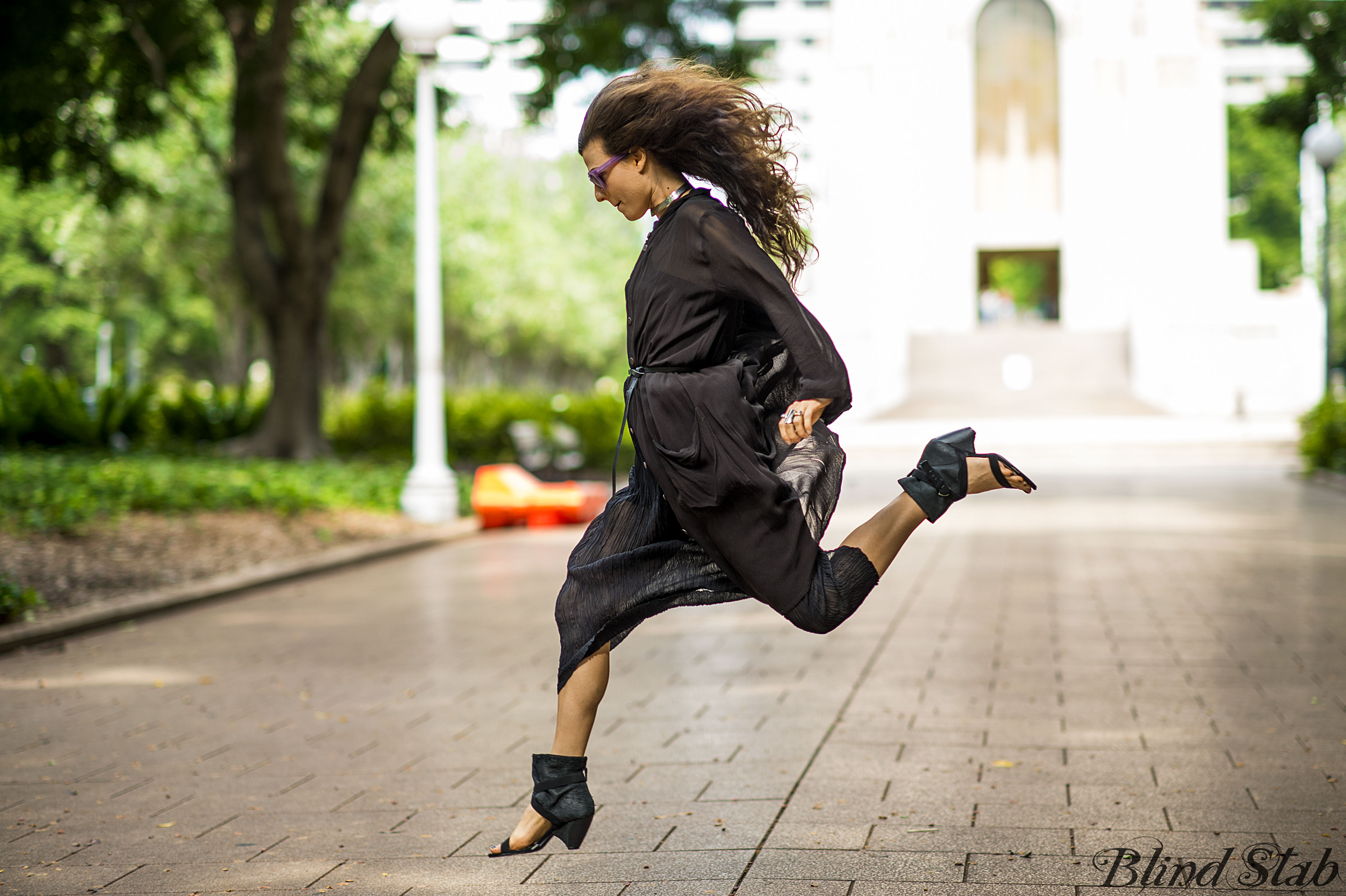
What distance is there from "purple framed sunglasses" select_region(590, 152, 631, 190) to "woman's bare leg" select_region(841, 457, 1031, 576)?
1.03 metres

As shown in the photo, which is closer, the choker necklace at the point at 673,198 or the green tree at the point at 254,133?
the choker necklace at the point at 673,198

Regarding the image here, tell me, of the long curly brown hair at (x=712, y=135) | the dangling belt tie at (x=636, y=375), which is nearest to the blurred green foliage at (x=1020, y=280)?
the long curly brown hair at (x=712, y=135)

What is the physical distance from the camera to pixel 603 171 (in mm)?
3246

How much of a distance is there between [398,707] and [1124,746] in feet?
9.61

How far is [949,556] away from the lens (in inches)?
437

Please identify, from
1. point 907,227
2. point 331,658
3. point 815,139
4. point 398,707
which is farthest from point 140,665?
→ point 907,227

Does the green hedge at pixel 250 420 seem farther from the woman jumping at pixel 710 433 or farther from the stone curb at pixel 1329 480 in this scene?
the woman jumping at pixel 710 433

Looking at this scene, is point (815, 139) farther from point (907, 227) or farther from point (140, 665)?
point (140, 665)

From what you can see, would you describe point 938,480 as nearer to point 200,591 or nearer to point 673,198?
point 673,198

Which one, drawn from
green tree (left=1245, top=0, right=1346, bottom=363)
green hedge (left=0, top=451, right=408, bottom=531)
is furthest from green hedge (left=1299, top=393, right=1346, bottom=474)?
green hedge (left=0, top=451, right=408, bottom=531)

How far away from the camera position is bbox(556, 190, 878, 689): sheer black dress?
305 centimetres

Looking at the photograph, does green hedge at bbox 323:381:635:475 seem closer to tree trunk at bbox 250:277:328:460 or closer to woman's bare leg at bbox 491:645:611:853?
tree trunk at bbox 250:277:328:460

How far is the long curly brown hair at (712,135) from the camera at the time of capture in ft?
10.5

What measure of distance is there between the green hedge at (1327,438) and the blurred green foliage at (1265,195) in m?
44.1
